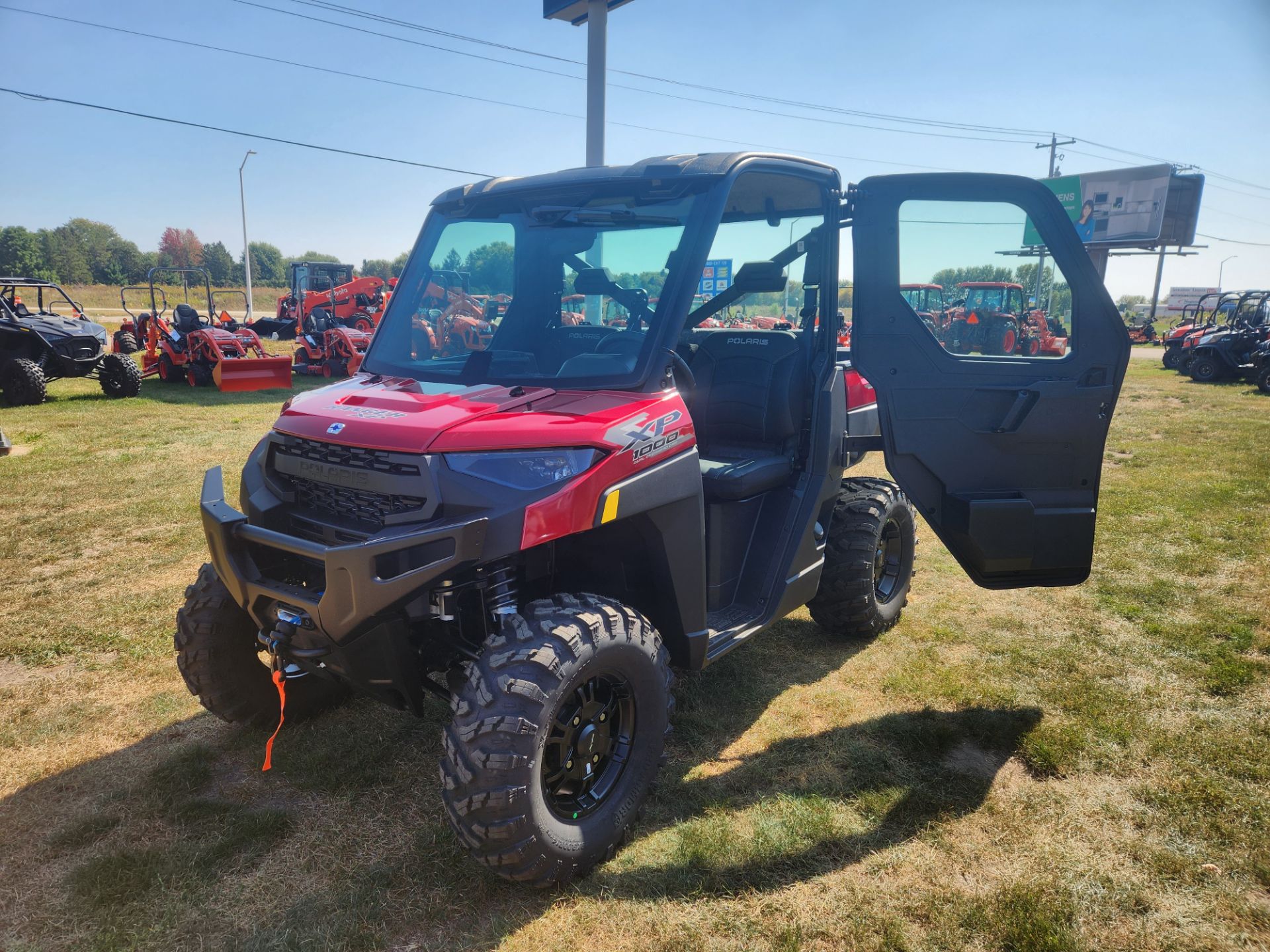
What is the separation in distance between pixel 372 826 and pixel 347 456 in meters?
1.47

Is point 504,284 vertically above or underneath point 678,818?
above

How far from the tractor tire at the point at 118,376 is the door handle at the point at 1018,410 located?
15050 mm

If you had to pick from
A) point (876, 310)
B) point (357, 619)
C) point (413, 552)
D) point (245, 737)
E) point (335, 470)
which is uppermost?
point (876, 310)

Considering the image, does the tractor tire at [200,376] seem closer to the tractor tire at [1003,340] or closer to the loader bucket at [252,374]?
the loader bucket at [252,374]

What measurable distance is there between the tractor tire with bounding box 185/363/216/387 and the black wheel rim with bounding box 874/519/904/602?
14871 millimetres

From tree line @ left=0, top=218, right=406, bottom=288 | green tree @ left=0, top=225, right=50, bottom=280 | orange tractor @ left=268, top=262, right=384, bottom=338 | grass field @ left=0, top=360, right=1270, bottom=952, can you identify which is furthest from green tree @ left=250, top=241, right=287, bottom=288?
grass field @ left=0, top=360, right=1270, bottom=952

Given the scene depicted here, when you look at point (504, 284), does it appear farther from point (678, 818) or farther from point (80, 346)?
point (80, 346)

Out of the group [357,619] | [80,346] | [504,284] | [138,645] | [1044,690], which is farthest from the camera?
[80,346]

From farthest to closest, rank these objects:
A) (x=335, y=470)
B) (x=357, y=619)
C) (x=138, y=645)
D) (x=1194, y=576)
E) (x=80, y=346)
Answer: (x=80, y=346)
(x=1194, y=576)
(x=138, y=645)
(x=335, y=470)
(x=357, y=619)

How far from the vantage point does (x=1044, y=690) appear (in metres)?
4.15

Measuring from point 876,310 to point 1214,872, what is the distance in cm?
248

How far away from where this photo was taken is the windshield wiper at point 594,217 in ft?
10.3

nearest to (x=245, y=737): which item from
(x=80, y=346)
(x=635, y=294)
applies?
(x=635, y=294)

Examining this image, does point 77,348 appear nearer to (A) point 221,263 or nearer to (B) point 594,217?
(B) point 594,217
